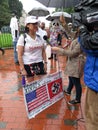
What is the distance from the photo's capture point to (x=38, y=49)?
190 inches

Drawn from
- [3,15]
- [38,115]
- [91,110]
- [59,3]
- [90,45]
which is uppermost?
[59,3]

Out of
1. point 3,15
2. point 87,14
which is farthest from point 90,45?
point 3,15

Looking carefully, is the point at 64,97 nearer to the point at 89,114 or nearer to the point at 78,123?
the point at 78,123

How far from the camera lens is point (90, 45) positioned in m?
2.61

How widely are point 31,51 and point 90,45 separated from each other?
2275mm

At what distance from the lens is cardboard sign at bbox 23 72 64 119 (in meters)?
4.32

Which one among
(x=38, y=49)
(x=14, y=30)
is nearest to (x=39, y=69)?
(x=38, y=49)

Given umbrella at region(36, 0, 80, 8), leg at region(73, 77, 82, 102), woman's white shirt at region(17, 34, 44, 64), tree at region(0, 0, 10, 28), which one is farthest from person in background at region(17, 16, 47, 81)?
tree at region(0, 0, 10, 28)

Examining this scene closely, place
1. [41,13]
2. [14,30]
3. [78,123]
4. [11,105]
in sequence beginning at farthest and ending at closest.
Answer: [41,13]
[14,30]
[11,105]
[78,123]

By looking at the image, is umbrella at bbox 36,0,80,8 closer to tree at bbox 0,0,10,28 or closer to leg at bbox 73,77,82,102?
leg at bbox 73,77,82,102

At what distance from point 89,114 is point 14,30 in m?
7.40

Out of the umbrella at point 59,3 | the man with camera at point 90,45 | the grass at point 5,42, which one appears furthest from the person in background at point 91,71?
the grass at point 5,42

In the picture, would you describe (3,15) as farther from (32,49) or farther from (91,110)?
(91,110)

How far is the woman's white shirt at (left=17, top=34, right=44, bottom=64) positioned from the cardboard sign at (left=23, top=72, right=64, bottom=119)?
44cm
